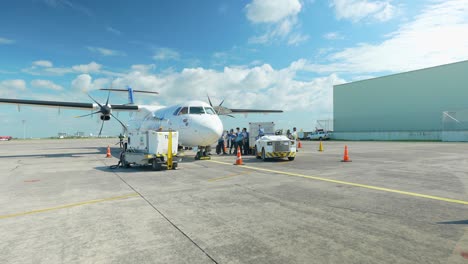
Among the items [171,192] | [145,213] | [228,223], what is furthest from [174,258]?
[171,192]

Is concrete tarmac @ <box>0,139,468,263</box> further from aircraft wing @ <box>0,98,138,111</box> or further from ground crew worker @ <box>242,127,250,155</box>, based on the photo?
aircraft wing @ <box>0,98,138,111</box>

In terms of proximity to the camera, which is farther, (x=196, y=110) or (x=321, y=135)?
(x=321, y=135)

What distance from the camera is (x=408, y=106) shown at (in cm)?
4191

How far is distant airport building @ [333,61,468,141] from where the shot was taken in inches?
1436

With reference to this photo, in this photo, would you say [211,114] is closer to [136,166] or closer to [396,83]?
[136,166]

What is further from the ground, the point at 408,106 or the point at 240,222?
the point at 408,106

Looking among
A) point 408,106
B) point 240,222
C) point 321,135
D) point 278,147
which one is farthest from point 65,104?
point 408,106

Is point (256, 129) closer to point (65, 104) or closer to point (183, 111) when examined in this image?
point (183, 111)


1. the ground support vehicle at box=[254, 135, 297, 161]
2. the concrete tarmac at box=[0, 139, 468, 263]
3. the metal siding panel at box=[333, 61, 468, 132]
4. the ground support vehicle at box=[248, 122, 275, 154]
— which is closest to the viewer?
the concrete tarmac at box=[0, 139, 468, 263]

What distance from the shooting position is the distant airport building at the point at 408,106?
36469mm

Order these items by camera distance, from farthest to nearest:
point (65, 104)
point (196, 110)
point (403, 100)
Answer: point (403, 100)
point (65, 104)
point (196, 110)

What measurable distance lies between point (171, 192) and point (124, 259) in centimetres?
384

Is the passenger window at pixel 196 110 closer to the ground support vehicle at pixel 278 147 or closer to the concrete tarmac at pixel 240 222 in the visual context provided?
the ground support vehicle at pixel 278 147

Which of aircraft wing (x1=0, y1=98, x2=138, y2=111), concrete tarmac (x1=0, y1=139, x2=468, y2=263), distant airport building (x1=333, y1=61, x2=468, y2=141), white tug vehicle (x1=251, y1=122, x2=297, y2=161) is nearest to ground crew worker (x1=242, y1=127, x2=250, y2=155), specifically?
white tug vehicle (x1=251, y1=122, x2=297, y2=161)
